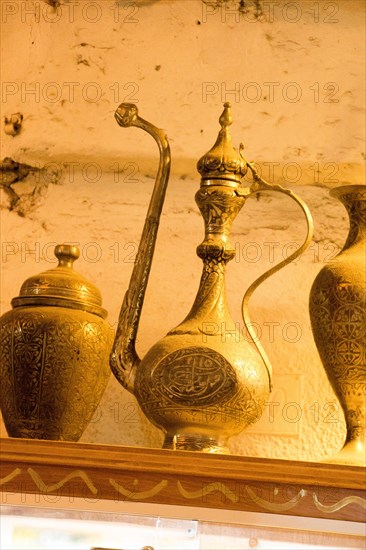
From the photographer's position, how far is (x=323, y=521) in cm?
111

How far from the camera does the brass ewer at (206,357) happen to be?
114 centimetres

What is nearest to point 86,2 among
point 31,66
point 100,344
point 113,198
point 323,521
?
point 31,66

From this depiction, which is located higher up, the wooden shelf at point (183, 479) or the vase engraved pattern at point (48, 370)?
the vase engraved pattern at point (48, 370)

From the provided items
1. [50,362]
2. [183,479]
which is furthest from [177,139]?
[183,479]

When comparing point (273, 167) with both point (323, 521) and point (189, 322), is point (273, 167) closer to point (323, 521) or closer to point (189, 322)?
point (189, 322)

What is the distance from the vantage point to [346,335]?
119cm

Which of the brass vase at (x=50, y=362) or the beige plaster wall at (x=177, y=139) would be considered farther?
the beige plaster wall at (x=177, y=139)

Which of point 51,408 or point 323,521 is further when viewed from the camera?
point 51,408

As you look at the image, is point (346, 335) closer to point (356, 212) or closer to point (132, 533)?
point (356, 212)

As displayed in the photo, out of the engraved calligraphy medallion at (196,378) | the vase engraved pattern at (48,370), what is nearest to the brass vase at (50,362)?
the vase engraved pattern at (48,370)

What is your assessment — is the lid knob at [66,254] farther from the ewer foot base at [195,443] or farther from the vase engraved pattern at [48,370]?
the ewer foot base at [195,443]

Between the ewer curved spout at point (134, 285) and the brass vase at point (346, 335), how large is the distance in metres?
0.19

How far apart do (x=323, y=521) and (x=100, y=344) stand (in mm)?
317

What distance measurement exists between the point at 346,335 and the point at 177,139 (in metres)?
0.45
